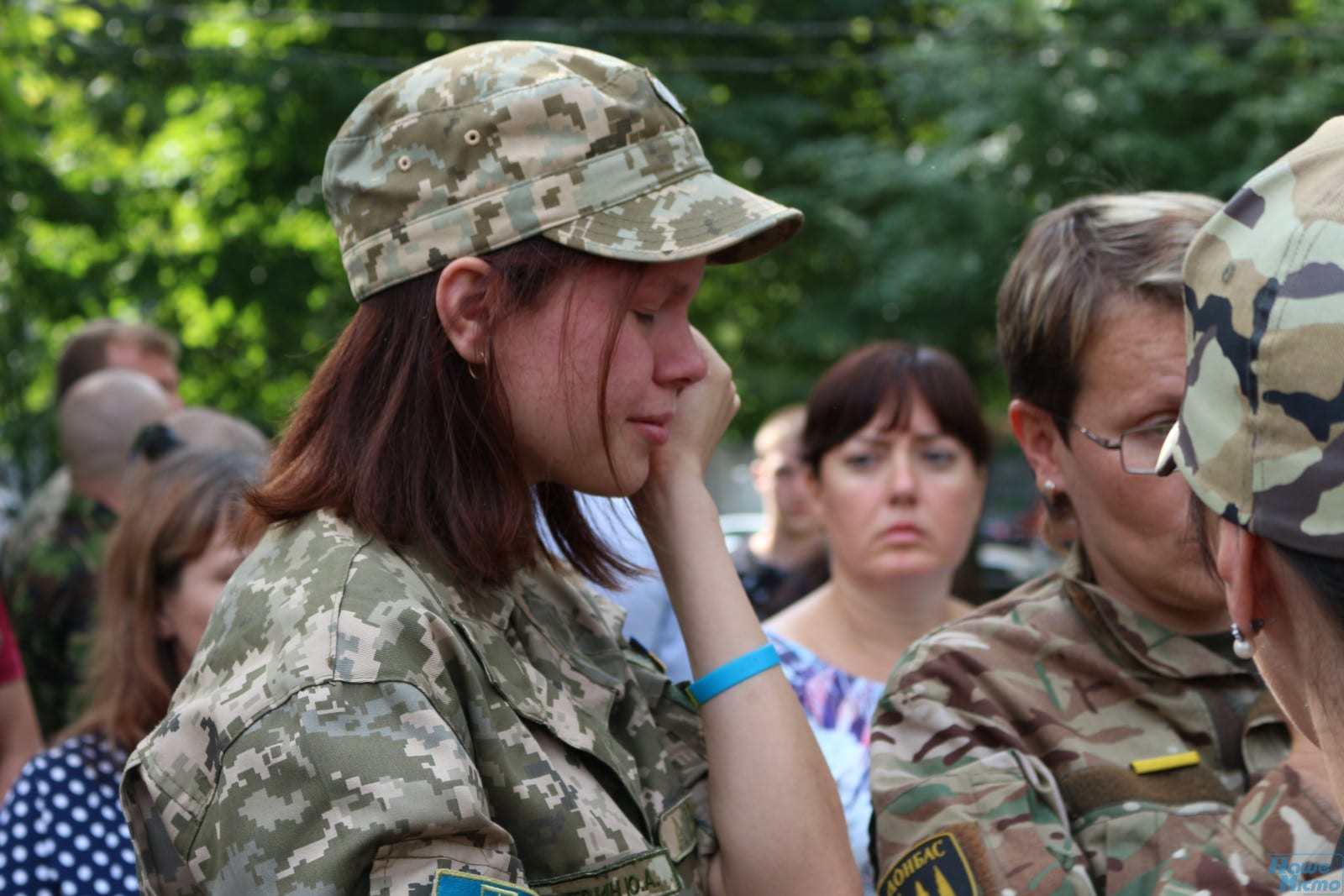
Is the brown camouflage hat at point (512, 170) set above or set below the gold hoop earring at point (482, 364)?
above

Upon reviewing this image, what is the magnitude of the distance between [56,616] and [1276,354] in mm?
4201

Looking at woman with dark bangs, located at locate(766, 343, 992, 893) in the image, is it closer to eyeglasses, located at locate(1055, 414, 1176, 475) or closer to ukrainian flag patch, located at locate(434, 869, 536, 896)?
eyeglasses, located at locate(1055, 414, 1176, 475)

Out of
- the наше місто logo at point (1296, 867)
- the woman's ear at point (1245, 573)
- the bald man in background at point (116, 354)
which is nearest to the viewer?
the woman's ear at point (1245, 573)

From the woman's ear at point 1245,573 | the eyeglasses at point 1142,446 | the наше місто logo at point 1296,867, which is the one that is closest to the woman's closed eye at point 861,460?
the eyeglasses at point 1142,446

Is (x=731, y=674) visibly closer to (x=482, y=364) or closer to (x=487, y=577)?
(x=487, y=577)

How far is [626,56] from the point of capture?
1121 centimetres

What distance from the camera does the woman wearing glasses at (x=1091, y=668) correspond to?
2.02 m

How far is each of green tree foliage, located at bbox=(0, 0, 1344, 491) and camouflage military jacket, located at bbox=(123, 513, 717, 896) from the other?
809cm

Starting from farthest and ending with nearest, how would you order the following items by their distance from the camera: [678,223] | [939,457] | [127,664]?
[939,457], [127,664], [678,223]

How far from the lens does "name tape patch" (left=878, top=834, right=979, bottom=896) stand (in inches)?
77.6

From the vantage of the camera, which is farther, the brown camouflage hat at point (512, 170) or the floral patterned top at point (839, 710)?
the floral patterned top at point (839, 710)

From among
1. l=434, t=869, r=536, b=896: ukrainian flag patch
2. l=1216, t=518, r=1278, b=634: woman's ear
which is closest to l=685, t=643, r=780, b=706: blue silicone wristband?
l=434, t=869, r=536, b=896: ukrainian flag patch

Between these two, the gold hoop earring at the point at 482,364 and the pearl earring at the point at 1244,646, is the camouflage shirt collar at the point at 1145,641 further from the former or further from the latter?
the gold hoop earring at the point at 482,364

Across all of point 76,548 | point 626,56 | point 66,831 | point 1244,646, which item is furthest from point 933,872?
point 626,56
